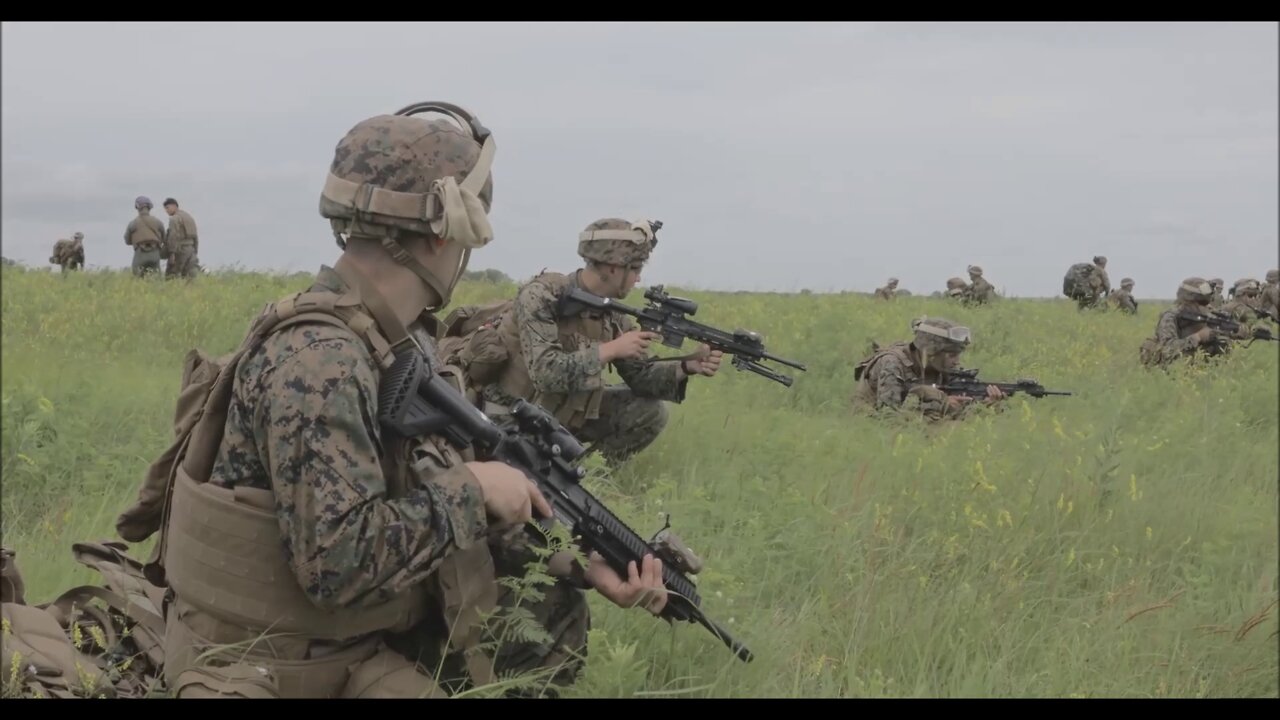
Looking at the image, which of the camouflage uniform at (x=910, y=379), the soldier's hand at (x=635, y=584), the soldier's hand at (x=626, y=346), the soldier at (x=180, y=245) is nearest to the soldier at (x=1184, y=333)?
the camouflage uniform at (x=910, y=379)

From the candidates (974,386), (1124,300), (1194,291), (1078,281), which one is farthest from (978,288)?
(974,386)

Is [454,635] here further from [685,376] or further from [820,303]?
[820,303]

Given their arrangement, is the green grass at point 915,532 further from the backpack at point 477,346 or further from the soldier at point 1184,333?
the soldier at point 1184,333

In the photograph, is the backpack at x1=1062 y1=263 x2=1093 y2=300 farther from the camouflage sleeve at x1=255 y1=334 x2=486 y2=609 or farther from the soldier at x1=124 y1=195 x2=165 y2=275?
the camouflage sleeve at x1=255 y1=334 x2=486 y2=609

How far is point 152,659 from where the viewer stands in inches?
109

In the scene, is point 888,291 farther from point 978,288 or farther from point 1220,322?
point 1220,322

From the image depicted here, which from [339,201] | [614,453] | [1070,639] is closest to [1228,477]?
[1070,639]

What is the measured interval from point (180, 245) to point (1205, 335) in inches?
607

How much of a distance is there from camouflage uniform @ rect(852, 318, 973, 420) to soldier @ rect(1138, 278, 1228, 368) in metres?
4.42

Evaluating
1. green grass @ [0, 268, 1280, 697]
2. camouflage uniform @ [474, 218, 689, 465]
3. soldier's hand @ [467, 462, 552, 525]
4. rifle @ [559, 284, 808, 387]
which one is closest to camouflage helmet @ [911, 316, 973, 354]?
green grass @ [0, 268, 1280, 697]

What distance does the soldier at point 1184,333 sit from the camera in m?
11.6

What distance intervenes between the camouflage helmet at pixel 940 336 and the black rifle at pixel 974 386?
278 millimetres

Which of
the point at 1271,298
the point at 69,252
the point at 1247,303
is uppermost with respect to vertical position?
the point at 1271,298

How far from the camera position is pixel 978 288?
2097cm
